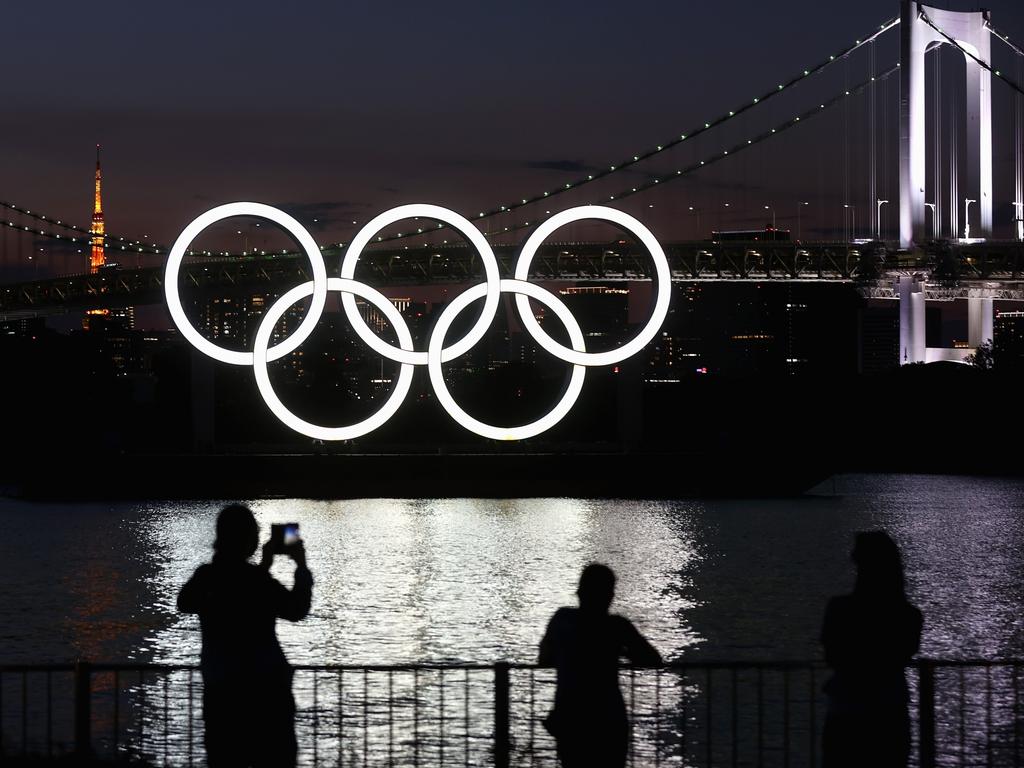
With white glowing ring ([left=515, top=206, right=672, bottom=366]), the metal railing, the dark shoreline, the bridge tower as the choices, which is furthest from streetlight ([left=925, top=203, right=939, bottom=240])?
the metal railing

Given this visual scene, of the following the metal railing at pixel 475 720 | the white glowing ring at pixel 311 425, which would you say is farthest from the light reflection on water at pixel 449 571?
the white glowing ring at pixel 311 425

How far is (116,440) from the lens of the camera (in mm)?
43000

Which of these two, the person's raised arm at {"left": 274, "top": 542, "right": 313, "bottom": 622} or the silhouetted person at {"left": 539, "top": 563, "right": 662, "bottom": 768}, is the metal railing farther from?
the silhouetted person at {"left": 539, "top": 563, "right": 662, "bottom": 768}

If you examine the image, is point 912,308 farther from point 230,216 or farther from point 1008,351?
point 230,216

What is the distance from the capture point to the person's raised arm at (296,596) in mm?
6598

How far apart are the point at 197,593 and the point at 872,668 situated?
273 centimetres

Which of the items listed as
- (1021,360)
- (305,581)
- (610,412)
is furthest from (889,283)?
(305,581)

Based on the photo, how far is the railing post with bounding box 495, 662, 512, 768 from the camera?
6.62m

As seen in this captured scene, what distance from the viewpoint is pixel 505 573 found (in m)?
21.7

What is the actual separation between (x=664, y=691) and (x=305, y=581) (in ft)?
19.7

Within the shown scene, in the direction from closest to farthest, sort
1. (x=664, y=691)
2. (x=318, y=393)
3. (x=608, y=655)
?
(x=608, y=655) < (x=664, y=691) < (x=318, y=393)

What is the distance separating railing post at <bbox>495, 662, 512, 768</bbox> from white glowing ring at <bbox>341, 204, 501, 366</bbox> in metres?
25.3

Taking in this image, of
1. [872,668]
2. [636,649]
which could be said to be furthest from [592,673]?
[872,668]

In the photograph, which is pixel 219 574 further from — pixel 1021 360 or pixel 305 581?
pixel 1021 360
